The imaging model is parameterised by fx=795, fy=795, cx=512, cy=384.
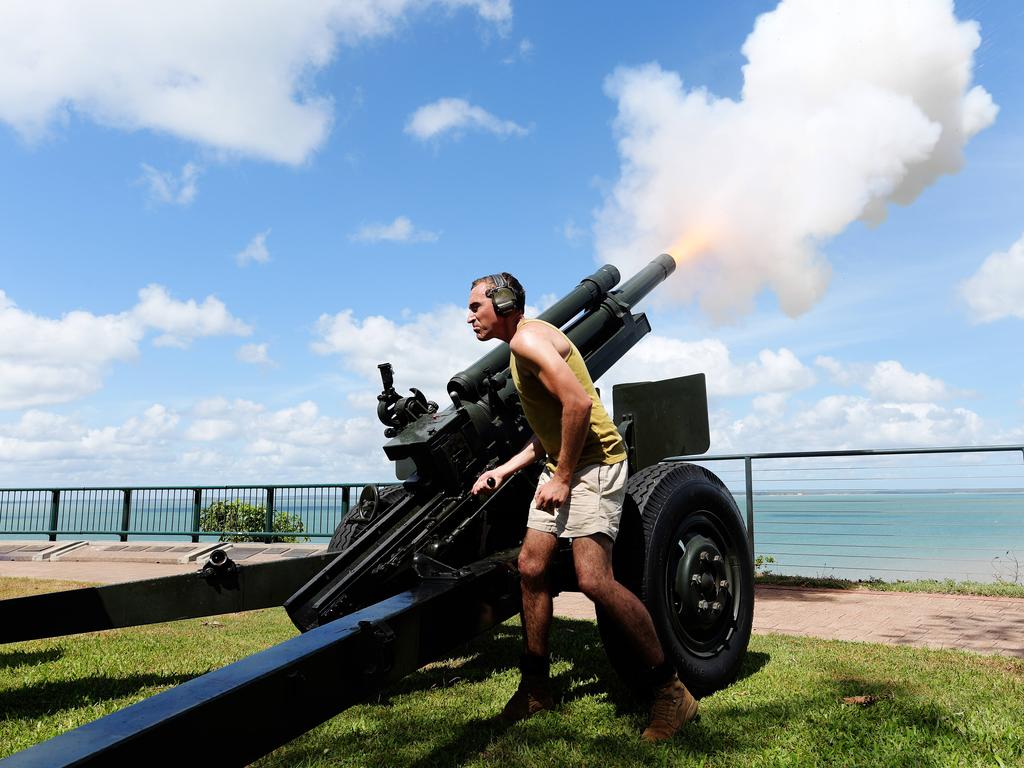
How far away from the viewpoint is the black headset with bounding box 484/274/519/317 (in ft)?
10.5

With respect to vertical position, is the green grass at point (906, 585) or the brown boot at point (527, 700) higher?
the brown boot at point (527, 700)

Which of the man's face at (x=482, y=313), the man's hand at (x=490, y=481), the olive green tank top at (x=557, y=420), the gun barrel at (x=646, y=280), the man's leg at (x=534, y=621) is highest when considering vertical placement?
the gun barrel at (x=646, y=280)

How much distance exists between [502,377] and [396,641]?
204 centimetres

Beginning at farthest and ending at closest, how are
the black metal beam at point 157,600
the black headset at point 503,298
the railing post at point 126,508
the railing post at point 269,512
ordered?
1. the railing post at point 126,508
2. the railing post at point 269,512
3. the black metal beam at point 157,600
4. the black headset at point 503,298

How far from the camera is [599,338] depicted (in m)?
5.35

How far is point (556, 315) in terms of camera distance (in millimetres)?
4957

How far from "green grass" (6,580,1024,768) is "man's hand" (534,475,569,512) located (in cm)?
92

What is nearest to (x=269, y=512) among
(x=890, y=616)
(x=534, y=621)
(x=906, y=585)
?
(x=906, y=585)

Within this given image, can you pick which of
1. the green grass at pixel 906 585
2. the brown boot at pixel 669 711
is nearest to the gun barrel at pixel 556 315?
the brown boot at pixel 669 711

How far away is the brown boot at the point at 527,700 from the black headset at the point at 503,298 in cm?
151

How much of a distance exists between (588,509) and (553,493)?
0.20m

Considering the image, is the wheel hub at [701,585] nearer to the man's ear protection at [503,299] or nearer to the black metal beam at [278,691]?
the black metal beam at [278,691]

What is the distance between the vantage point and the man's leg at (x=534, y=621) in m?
3.13

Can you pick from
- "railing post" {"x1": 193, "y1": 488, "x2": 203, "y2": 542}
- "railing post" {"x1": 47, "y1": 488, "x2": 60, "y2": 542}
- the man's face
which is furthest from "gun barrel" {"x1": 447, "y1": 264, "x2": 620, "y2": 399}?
"railing post" {"x1": 47, "y1": 488, "x2": 60, "y2": 542}
